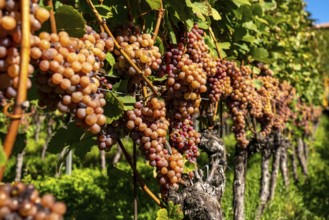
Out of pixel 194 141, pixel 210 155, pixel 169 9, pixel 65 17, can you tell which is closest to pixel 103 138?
pixel 65 17

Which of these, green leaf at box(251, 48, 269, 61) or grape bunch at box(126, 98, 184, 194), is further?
green leaf at box(251, 48, 269, 61)

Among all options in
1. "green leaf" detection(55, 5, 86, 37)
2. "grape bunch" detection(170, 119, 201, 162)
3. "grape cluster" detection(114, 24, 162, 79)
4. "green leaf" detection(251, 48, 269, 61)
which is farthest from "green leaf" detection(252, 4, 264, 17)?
"green leaf" detection(55, 5, 86, 37)

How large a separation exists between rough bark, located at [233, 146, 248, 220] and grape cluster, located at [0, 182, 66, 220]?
10.8 ft

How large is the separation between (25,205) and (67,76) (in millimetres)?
377

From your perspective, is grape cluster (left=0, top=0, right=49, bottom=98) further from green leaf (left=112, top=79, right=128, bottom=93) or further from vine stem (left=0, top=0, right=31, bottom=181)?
green leaf (left=112, top=79, right=128, bottom=93)

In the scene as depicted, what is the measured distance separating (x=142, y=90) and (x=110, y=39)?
380 millimetres

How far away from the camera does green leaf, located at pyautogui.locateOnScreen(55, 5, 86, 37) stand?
1245 mm

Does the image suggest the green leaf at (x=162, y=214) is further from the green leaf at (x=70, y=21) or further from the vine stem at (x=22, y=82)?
the vine stem at (x=22, y=82)

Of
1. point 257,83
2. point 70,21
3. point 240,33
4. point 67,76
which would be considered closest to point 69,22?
point 70,21

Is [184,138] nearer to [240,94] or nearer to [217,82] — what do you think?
[217,82]

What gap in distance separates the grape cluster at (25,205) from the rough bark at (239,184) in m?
3.31

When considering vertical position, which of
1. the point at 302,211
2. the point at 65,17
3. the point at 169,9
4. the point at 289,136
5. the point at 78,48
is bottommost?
the point at 302,211

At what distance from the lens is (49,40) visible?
1048 mm

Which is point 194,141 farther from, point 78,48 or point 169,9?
point 78,48
